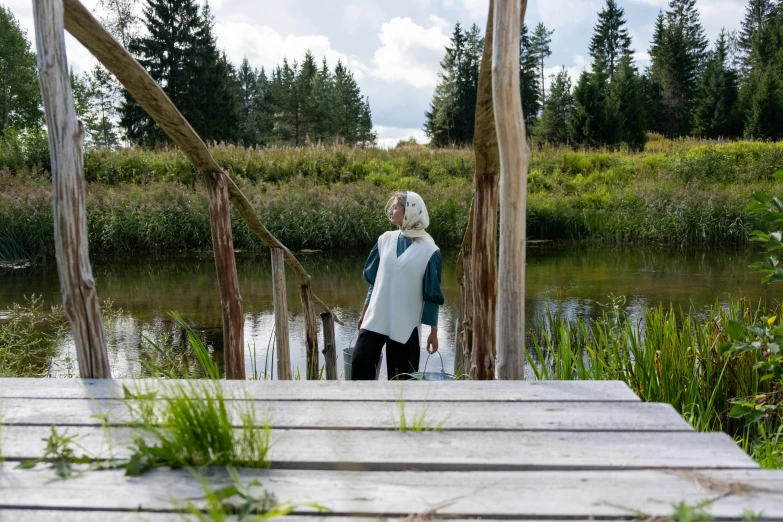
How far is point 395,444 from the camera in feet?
4.58

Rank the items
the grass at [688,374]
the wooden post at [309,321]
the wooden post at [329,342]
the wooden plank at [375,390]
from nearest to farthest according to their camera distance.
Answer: the wooden plank at [375,390] < the grass at [688,374] < the wooden post at [309,321] < the wooden post at [329,342]

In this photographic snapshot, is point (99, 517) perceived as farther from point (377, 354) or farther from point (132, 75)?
point (377, 354)

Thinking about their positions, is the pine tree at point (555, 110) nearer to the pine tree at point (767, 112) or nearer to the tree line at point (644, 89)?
the tree line at point (644, 89)

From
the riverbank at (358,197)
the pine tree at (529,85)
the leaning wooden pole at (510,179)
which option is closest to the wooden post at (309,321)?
the leaning wooden pole at (510,179)

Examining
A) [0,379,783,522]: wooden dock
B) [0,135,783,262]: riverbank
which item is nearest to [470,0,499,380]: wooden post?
[0,379,783,522]: wooden dock

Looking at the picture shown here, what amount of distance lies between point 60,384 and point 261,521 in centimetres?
113

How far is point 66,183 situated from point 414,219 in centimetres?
240

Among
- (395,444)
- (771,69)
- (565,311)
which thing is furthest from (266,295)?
(771,69)

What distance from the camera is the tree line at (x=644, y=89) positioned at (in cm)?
3419

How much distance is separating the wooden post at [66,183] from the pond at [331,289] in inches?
144

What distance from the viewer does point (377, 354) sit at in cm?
424

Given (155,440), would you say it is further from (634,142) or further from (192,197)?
(634,142)

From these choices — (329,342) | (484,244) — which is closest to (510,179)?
(484,244)

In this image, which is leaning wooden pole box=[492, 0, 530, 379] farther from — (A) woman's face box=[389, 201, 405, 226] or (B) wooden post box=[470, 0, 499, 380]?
(A) woman's face box=[389, 201, 405, 226]
